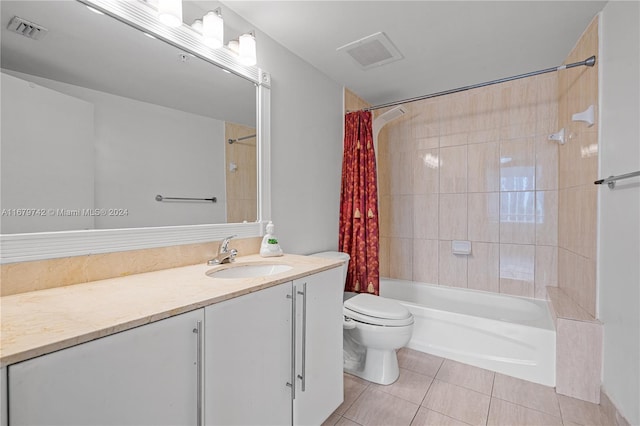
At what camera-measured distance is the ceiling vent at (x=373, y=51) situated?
6.45ft

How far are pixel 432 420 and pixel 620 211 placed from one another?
1.43m

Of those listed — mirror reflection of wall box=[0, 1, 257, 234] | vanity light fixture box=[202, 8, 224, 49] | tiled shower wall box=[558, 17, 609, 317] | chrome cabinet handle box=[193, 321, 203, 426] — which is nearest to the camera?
chrome cabinet handle box=[193, 321, 203, 426]

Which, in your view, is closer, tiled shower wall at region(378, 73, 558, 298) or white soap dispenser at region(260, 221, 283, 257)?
white soap dispenser at region(260, 221, 283, 257)

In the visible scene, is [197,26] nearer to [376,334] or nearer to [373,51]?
[373,51]

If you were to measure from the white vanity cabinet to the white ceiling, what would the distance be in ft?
4.95

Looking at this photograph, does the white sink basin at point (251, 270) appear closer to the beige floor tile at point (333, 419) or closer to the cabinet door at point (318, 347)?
the cabinet door at point (318, 347)

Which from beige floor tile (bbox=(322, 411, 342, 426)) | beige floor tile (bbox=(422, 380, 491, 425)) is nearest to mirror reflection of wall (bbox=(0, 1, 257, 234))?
beige floor tile (bbox=(322, 411, 342, 426))

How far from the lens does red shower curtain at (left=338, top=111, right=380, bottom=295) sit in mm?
2504

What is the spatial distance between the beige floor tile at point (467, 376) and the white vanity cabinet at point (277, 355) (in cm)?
82

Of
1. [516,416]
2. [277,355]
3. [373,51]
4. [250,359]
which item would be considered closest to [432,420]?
[516,416]

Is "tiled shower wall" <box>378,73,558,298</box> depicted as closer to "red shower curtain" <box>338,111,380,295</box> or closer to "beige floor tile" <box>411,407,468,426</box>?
"red shower curtain" <box>338,111,380,295</box>

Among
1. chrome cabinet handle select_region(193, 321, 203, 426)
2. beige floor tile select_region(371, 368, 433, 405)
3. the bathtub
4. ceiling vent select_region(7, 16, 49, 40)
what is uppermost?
ceiling vent select_region(7, 16, 49, 40)

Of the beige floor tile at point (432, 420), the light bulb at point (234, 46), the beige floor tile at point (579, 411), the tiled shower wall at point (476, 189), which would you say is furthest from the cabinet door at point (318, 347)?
the tiled shower wall at point (476, 189)

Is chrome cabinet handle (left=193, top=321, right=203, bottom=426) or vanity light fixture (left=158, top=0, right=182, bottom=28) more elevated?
vanity light fixture (left=158, top=0, right=182, bottom=28)
